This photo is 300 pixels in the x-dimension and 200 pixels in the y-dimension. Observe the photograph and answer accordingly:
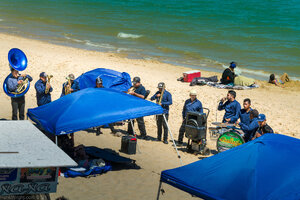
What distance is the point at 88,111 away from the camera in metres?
9.52

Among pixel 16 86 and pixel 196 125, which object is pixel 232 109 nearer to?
pixel 196 125

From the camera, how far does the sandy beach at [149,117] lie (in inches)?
358

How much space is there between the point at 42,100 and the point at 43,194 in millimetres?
6854

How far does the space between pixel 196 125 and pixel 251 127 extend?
152 centimetres

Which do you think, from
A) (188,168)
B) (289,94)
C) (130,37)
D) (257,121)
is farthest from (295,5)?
(188,168)

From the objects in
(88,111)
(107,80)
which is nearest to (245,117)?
(88,111)

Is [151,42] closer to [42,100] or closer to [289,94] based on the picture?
[289,94]

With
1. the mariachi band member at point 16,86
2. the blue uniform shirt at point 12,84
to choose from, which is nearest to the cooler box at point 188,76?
the mariachi band member at point 16,86

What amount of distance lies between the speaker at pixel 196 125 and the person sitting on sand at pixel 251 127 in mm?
1108

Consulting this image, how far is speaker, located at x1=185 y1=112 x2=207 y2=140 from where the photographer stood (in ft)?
36.7

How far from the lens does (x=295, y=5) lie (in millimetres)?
63125

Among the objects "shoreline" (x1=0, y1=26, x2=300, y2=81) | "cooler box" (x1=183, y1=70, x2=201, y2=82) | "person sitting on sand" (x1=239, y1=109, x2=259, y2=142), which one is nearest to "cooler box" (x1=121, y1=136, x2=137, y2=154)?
"person sitting on sand" (x1=239, y1=109, x2=259, y2=142)

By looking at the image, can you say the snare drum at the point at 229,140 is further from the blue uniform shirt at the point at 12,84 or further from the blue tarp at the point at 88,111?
the blue uniform shirt at the point at 12,84

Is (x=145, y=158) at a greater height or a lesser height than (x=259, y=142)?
lesser
